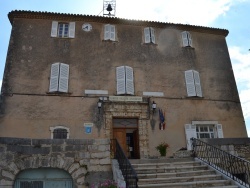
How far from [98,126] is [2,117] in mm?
4422

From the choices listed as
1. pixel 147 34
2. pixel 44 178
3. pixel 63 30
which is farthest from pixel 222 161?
pixel 63 30

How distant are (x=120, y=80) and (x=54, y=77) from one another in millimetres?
3379

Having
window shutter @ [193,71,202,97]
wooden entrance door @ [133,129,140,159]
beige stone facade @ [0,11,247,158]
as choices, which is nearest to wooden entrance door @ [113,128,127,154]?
beige stone facade @ [0,11,247,158]

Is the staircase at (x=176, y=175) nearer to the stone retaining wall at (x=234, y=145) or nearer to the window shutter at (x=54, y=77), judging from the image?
the stone retaining wall at (x=234, y=145)

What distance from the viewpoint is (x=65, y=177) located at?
741 centimetres

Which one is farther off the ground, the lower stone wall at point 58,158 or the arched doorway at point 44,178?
the lower stone wall at point 58,158

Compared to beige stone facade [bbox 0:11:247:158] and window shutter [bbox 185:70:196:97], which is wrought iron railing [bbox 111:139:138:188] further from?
window shutter [bbox 185:70:196:97]

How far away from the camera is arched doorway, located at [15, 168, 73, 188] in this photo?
728 centimetres

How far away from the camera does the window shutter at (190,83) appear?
45.4 ft


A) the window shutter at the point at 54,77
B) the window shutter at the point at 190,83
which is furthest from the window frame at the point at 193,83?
the window shutter at the point at 54,77

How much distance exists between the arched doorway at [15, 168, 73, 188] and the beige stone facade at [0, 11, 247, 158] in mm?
4448

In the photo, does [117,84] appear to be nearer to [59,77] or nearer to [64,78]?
[64,78]

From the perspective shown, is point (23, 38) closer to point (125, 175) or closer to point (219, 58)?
point (125, 175)

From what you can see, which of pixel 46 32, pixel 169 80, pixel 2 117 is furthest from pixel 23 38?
pixel 169 80
